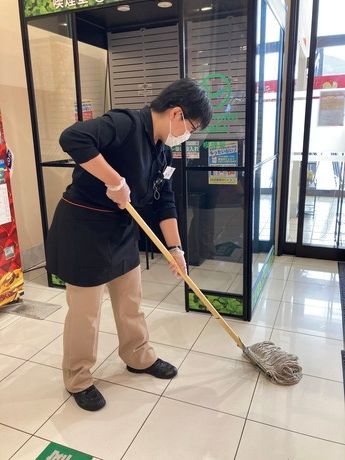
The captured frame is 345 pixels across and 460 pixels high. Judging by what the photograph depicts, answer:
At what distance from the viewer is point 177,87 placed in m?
1.51

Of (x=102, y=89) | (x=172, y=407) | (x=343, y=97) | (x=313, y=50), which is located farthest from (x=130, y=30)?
(x=172, y=407)

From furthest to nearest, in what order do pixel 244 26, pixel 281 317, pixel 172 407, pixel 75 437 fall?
pixel 281 317 < pixel 244 26 < pixel 172 407 < pixel 75 437

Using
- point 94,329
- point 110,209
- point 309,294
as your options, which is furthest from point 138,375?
point 309,294

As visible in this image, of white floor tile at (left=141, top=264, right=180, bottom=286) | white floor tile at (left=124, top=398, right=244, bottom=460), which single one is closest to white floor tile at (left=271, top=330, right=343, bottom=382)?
white floor tile at (left=124, top=398, right=244, bottom=460)

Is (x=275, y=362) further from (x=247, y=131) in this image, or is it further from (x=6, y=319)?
(x=6, y=319)

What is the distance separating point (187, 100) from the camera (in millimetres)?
1501

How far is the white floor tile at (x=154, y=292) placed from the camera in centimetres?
287

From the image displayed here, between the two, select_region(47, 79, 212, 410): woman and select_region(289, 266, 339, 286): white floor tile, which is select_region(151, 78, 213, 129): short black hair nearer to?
select_region(47, 79, 212, 410): woman

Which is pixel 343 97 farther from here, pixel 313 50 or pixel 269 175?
pixel 269 175

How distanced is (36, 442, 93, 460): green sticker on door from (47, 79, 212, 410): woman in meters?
0.23

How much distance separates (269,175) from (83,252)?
2079 mm

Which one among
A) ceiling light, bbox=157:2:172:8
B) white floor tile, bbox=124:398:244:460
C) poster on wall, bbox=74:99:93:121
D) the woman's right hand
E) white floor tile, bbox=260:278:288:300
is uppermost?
ceiling light, bbox=157:2:172:8

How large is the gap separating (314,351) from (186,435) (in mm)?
975

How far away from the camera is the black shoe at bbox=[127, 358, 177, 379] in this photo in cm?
199
